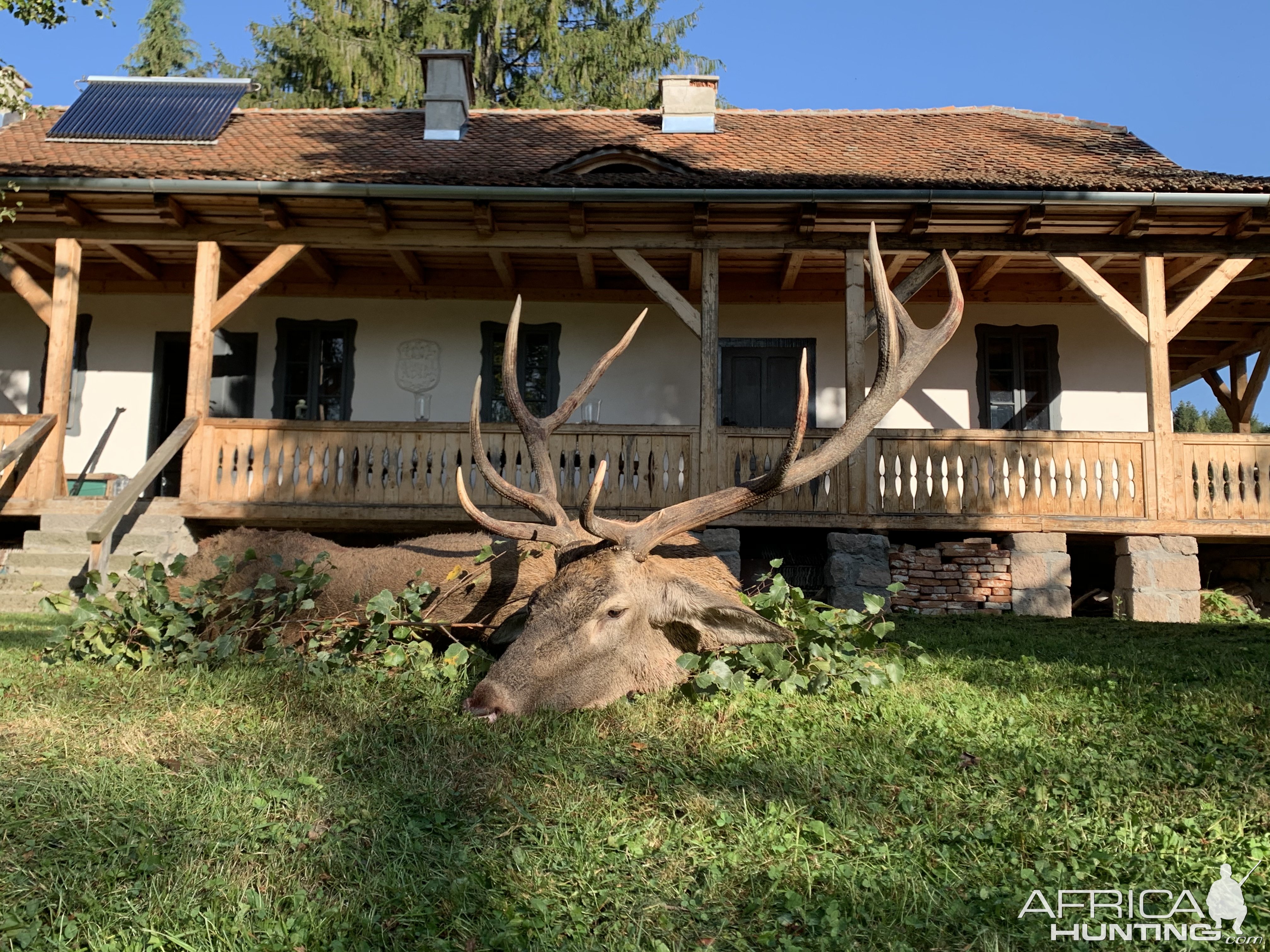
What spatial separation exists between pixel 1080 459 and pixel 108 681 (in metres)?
9.73

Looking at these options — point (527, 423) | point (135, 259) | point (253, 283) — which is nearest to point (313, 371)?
point (135, 259)

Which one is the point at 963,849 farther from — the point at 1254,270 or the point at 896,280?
the point at 1254,270

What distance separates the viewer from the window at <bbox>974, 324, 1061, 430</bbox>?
45.4ft

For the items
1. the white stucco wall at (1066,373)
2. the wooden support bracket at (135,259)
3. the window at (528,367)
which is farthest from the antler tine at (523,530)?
the white stucco wall at (1066,373)

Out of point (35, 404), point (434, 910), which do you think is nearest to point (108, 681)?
point (434, 910)

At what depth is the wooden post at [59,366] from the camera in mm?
11094

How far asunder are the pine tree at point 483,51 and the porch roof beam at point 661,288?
14.1 metres

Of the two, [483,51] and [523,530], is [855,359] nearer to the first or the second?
[523,530]

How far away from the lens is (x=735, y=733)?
4148mm

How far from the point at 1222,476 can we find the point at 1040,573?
234cm

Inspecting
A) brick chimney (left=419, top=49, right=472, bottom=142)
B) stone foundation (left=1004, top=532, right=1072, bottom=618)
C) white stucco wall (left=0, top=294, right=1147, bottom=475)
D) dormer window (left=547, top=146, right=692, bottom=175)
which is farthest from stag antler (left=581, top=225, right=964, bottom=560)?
brick chimney (left=419, top=49, right=472, bottom=142)

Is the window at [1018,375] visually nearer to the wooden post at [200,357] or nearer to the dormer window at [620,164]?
the dormer window at [620,164]

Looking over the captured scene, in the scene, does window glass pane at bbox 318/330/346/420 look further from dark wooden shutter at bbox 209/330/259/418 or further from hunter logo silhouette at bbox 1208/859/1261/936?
hunter logo silhouette at bbox 1208/859/1261/936

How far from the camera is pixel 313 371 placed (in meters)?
14.0
